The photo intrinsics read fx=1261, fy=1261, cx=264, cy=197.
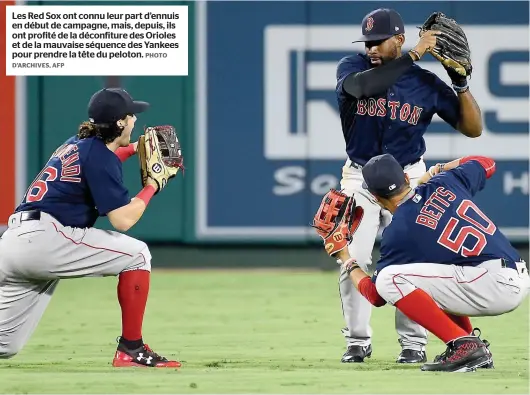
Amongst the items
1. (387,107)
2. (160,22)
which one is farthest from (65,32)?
(387,107)

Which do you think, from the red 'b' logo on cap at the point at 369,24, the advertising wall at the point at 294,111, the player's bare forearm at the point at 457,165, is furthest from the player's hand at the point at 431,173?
the advertising wall at the point at 294,111

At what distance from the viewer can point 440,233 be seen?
5.90m

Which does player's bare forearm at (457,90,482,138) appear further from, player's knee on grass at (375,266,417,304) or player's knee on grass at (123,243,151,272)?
player's knee on grass at (123,243,151,272)

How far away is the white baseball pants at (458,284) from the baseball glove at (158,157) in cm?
123

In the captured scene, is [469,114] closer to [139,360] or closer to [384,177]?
[384,177]

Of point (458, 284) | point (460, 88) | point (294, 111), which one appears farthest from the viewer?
point (294, 111)

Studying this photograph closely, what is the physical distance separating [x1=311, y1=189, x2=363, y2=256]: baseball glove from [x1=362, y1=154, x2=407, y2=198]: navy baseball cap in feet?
0.97

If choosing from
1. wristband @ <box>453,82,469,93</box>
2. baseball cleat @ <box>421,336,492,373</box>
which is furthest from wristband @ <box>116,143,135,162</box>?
baseball cleat @ <box>421,336,492,373</box>

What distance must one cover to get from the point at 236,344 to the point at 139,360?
1.25 metres

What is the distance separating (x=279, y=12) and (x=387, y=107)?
16.0 ft

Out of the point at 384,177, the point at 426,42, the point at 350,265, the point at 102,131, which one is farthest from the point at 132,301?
the point at 426,42

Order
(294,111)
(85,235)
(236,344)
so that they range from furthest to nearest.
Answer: (294,111) → (236,344) → (85,235)
